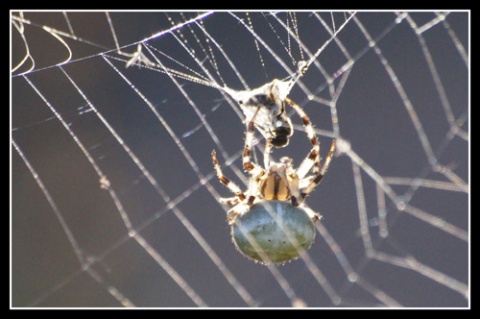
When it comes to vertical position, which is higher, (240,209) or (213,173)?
(213,173)

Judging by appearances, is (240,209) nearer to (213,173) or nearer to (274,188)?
(274,188)

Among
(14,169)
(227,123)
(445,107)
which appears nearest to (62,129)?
(14,169)

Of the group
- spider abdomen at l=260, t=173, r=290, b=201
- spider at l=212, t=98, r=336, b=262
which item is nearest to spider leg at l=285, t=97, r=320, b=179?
spider at l=212, t=98, r=336, b=262

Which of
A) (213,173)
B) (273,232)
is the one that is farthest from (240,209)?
(213,173)

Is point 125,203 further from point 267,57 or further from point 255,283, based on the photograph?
point 267,57

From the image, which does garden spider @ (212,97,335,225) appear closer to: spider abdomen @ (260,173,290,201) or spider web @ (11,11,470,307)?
spider abdomen @ (260,173,290,201)

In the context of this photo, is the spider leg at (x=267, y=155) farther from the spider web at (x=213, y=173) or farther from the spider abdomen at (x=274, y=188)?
the spider web at (x=213, y=173)

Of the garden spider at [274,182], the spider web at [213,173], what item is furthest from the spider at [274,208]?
the spider web at [213,173]
